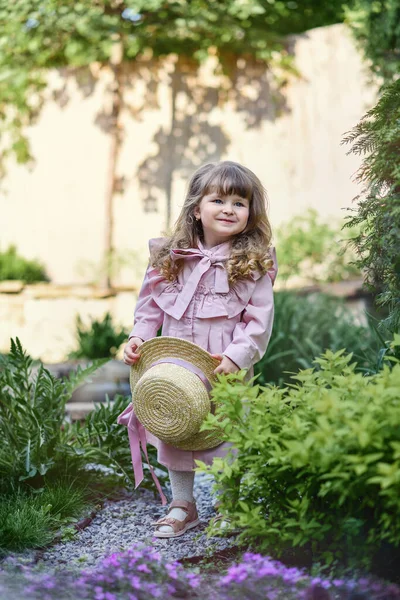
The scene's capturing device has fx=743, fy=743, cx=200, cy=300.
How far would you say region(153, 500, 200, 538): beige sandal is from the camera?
9.01ft

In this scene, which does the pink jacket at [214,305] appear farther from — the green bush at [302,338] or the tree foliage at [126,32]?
the tree foliage at [126,32]

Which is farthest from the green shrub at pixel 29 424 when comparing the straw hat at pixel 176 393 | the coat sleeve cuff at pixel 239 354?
the coat sleeve cuff at pixel 239 354

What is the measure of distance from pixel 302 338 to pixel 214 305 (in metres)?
2.10

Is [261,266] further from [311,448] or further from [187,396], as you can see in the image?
[311,448]

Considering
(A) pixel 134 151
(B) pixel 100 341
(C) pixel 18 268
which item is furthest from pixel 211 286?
(A) pixel 134 151

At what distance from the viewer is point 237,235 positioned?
9.88ft

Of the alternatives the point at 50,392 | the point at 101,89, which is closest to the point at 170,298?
the point at 50,392

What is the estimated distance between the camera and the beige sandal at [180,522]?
2746 mm

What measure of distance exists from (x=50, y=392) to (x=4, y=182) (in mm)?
6425

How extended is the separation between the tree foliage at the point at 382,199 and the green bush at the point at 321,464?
1.18 ft

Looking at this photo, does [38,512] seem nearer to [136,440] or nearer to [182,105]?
[136,440]

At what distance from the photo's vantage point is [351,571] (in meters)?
2.04

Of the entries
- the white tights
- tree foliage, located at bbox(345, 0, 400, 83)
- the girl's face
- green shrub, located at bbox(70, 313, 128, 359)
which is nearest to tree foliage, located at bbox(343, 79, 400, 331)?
the girl's face

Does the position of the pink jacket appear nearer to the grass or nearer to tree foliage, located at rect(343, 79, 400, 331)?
tree foliage, located at rect(343, 79, 400, 331)
